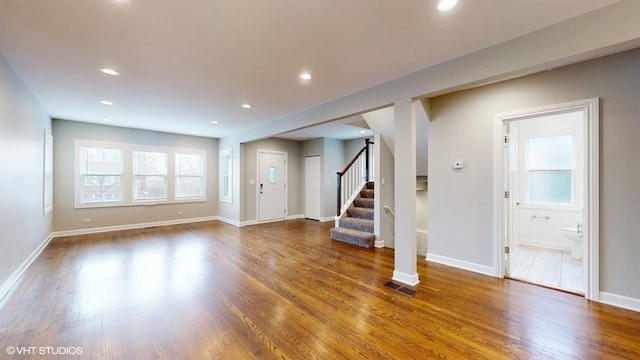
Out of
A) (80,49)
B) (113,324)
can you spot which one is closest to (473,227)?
(113,324)

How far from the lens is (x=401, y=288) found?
2.91 metres

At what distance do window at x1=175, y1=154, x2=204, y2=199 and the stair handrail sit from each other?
424cm

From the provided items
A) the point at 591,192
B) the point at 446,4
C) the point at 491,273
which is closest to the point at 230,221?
the point at 491,273

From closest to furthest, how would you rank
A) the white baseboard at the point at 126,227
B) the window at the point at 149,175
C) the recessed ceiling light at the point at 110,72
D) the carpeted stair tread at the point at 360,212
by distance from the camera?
the recessed ceiling light at the point at 110,72, the carpeted stair tread at the point at 360,212, the white baseboard at the point at 126,227, the window at the point at 149,175

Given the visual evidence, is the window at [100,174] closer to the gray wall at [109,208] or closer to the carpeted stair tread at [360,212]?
the gray wall at [109,208]

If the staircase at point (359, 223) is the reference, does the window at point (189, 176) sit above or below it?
above

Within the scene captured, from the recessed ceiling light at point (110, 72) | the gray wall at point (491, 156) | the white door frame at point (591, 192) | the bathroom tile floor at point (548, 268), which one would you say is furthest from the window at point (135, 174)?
the white door frame at point (591, 192)

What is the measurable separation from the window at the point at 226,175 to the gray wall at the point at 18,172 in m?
3.68

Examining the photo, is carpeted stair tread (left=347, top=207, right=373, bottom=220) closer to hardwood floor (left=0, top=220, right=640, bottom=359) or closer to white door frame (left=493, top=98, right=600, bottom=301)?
hardwood floor (left=0, top=220, right=640, bottom=359)

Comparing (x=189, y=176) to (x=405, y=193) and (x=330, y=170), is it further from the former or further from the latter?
(x=405, y=193)

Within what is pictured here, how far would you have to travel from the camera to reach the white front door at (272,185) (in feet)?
24.2

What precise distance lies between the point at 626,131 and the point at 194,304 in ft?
15.2

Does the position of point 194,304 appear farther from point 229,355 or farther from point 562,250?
point 562,250

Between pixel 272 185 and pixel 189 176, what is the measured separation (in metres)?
2.39
